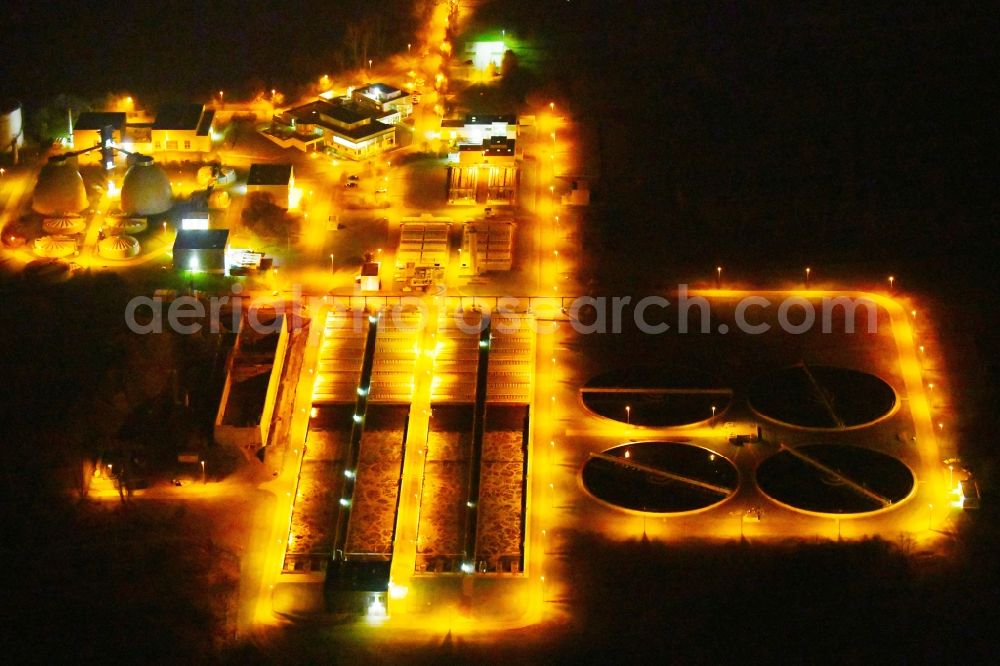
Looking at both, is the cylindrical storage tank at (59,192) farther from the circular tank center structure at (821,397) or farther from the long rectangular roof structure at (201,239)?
the circular tank center structure at (821,397)

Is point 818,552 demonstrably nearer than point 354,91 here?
Yes

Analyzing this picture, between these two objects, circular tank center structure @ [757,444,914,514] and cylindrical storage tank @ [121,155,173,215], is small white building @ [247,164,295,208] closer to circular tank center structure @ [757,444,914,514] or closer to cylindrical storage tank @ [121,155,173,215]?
cylindrical storage tank @ [121,155,173,215]

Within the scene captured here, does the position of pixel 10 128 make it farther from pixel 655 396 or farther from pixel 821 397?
pixel 821 397

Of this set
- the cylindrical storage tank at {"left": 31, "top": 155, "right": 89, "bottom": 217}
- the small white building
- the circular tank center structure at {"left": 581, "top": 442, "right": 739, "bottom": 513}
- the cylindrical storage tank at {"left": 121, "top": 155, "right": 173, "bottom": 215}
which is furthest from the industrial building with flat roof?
the circular tank center structure at {"left": 581, "top": 442, "right": 739, "bottom": 513}

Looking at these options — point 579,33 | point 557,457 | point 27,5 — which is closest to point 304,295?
point 557,457

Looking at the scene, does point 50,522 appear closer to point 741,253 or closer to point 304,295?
point 304,295

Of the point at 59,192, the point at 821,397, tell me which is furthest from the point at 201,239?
the point at 821,397
